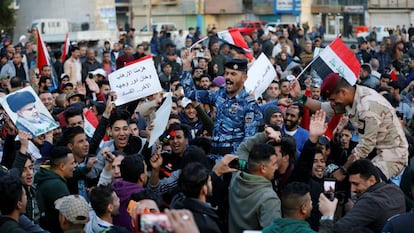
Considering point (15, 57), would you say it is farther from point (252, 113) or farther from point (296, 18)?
point (296, 18)

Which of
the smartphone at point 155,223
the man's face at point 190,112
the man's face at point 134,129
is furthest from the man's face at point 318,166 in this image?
the smartphone at point 155,223

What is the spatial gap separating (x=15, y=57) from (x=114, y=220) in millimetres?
14067

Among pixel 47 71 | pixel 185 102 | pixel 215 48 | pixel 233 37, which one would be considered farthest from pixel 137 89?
pixel 215 48

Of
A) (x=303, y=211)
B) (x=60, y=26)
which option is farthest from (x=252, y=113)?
(x=60, y=26)

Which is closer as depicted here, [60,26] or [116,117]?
[116,117]

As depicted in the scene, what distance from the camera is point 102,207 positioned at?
773cm

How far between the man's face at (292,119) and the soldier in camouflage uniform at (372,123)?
120cm

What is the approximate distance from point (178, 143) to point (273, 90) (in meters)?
4.61

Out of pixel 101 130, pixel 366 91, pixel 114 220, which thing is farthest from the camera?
pixel 101 130

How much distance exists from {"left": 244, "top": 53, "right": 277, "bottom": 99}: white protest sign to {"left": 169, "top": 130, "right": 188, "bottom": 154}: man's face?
3.03 m

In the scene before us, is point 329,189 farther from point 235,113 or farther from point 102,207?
point 235,113

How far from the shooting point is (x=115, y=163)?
9.05m

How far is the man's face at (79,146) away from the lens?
9781mm

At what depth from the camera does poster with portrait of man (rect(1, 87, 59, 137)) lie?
10461mm
